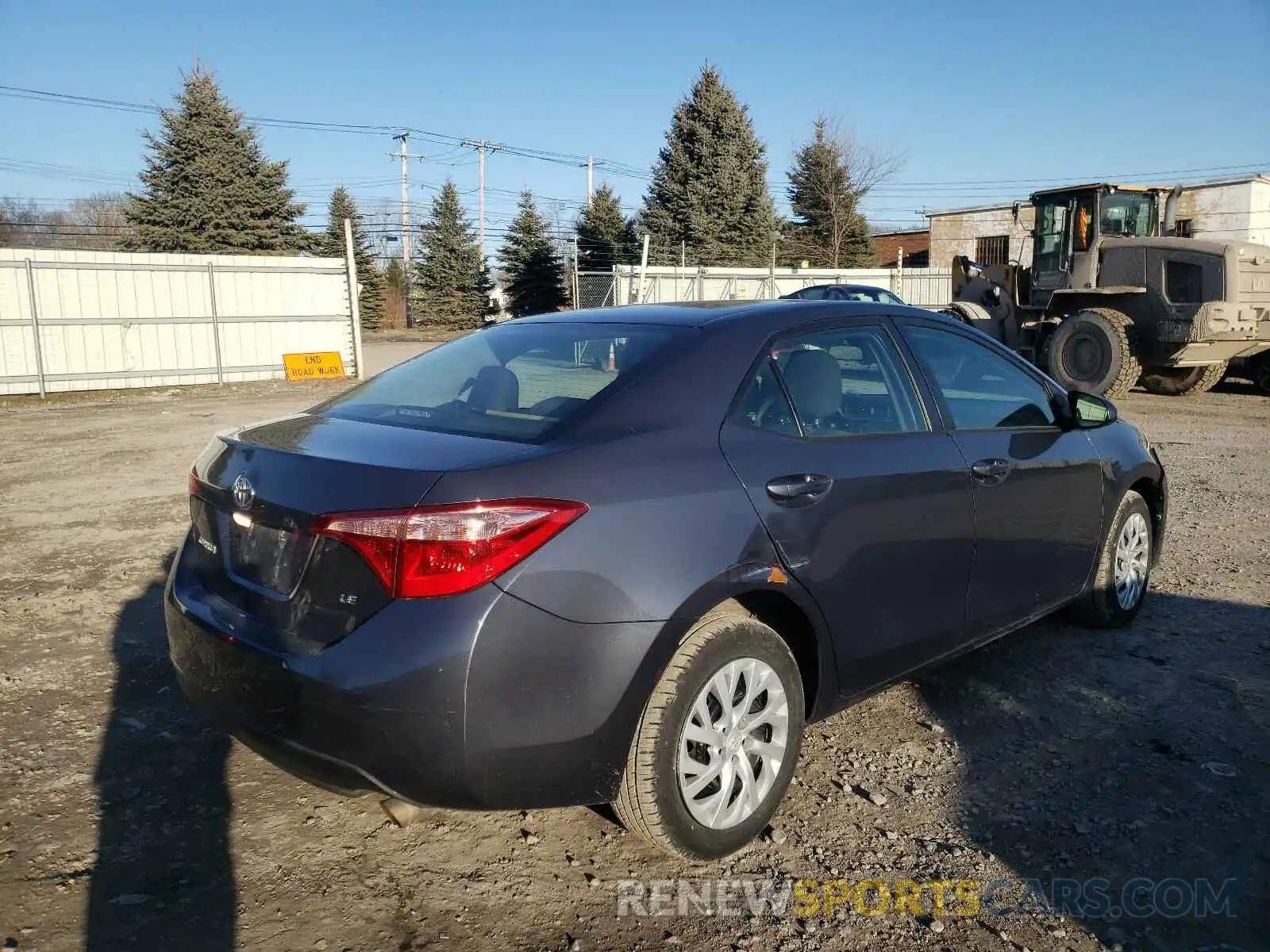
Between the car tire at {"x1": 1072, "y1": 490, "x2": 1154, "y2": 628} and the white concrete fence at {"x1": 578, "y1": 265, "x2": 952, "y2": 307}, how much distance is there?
55.2 ft

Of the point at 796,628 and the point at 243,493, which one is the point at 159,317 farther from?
the point at 796,628

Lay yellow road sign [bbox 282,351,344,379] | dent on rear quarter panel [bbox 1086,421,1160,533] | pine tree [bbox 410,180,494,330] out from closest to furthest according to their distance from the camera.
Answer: dent on rear quarter panel [bbox 1086,421,1160,533], yellow road sign [bbox 282,351,344,379], pine tree [bbox 410,180,494,330]

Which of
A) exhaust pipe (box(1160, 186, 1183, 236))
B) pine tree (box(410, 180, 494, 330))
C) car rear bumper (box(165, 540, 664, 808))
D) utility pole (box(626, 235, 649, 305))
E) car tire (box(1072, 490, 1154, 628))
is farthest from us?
pine tree (box(410, 180, 494, 330))

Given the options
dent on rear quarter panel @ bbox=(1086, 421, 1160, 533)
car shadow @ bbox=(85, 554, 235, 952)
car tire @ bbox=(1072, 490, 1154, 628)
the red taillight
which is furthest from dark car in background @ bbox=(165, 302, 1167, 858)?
car tire @ bbox=(1072, 490, 1154, 628)

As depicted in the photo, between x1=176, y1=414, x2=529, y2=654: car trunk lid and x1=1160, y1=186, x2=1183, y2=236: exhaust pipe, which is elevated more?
x1=1160, y1=186, x2=1183, y2=236: exhaust pipe

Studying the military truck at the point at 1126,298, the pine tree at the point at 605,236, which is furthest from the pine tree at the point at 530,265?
the military truck at the point at 1126,298

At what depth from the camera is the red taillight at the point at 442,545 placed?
2336mm

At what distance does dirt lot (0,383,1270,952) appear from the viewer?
2555mm

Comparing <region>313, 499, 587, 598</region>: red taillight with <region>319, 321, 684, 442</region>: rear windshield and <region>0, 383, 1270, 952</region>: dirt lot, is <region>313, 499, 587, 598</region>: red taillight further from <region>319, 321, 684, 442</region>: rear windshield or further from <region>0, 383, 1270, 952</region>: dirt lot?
<region>0, 383, 1270, 952</region>: dirt lot

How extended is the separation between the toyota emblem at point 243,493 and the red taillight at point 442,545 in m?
0.46

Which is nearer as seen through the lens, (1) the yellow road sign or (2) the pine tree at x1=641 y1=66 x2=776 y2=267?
(1) the yellow road sign

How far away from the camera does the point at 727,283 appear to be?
86.5ft

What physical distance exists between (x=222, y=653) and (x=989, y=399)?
296 centimetres

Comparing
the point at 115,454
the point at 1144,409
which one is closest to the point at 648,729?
the point at 115,454
